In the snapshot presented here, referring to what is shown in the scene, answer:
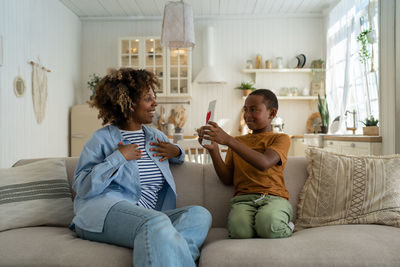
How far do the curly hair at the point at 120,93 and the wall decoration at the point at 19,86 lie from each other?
245 cm

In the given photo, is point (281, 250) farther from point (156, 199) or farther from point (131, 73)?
point (131, 73)

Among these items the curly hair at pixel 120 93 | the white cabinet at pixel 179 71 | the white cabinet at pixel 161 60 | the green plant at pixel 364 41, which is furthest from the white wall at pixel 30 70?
the green plant at pixel 364 41

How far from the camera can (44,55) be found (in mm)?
4496

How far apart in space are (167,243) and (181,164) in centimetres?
79

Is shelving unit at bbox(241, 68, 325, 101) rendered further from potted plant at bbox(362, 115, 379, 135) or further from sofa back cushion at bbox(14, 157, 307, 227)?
sofa back cushion at bbox(14, 157, 307, 227)

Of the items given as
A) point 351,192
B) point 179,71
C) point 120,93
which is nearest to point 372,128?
point 351,192

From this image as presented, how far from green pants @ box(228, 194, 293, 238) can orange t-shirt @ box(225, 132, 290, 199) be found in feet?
0.16

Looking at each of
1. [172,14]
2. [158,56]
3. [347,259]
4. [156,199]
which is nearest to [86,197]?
[156,199]

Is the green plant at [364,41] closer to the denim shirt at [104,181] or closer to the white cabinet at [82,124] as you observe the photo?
the denim shirt at [104,181]

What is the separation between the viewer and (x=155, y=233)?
130 centimetres

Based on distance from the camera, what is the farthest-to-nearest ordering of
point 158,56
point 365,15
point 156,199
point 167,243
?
point 158,56 < point 365,15 < point 156,199 < point 167,243

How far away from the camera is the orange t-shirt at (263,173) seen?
1.76 m

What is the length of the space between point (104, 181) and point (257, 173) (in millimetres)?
755

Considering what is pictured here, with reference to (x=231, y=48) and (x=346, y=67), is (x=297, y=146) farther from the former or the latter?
(x=231, y=48)
